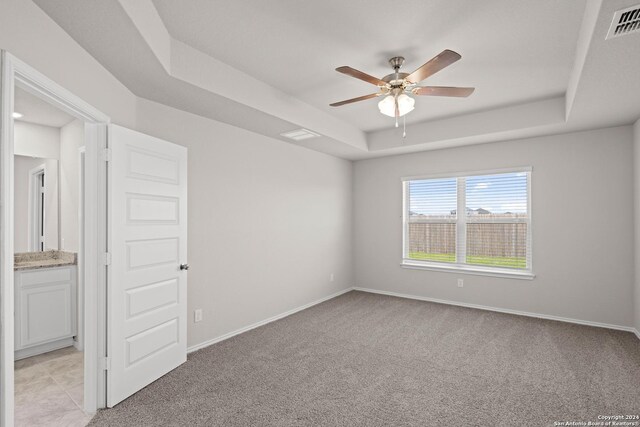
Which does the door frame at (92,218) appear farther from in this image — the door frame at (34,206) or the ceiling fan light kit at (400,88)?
the door frame at (34,206)

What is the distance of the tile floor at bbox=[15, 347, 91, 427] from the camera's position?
2344mm

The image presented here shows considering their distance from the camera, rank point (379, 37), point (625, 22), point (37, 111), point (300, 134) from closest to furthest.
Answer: point (625, 22)
point (379, 37)
point (37, 111)
point (300, 134)

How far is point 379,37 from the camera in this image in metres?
2.59

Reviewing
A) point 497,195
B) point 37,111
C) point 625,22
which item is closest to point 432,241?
point 497,195

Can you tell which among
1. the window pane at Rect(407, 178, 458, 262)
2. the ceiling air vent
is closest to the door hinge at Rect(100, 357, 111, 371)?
the ceiling air vent

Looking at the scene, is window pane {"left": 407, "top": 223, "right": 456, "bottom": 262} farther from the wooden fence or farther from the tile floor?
the tile floor

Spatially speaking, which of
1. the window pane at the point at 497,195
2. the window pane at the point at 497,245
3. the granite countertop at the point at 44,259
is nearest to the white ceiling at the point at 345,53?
the window pane at the point at 497,195

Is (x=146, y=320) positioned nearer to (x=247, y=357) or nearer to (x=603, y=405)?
(x=247, y=357)

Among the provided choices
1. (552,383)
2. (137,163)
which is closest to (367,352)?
(552,383)

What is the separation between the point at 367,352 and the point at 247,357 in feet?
4.04

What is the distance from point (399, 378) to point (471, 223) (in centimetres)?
316

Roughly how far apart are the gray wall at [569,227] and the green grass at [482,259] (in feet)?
0.74

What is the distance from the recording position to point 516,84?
3490 mm

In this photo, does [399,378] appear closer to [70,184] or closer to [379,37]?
[379,37]
